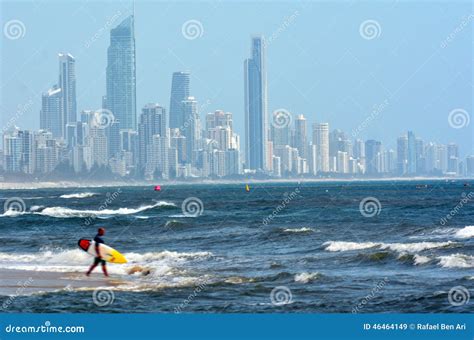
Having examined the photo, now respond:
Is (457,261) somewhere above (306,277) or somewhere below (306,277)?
above

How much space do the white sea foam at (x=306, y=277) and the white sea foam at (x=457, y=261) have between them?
4455mm

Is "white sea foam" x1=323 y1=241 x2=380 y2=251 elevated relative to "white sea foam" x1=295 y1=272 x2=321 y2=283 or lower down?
elevated

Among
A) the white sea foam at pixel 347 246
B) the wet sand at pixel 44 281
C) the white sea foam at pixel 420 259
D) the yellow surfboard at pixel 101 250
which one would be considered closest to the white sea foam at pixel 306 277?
the white sea foam at pixel 420 259

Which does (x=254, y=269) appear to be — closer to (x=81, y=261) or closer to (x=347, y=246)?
(x=347, y=246)

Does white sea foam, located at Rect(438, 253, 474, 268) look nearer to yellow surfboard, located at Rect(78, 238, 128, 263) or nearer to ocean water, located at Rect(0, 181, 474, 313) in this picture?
ocean water, located at Rect(0, 181, 474, 313)

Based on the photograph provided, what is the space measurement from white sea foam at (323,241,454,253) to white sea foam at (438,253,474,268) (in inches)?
132

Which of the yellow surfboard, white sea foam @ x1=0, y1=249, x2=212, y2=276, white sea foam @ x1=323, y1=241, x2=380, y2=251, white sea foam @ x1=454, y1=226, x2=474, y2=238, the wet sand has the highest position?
the yellow surfboard

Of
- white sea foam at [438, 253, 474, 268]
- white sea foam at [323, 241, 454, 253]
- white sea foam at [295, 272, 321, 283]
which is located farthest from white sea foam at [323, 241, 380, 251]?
white sea foam at [295, 272, 321, 283]

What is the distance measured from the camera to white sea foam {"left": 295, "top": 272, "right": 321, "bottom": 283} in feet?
87.7

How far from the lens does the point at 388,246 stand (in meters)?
35.9

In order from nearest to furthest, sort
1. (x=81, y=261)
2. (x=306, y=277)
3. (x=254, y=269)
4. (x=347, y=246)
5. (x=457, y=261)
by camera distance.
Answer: (x=306, y=277), (x=457, y=261), (x=254, y=269), (x=81, y=261), (x=347, y=246)

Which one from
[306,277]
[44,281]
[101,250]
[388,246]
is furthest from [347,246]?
[101,250]

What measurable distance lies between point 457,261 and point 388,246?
259 inches

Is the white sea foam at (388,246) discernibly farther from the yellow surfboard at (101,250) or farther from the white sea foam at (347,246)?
the yellow surfboard at (101,250)
